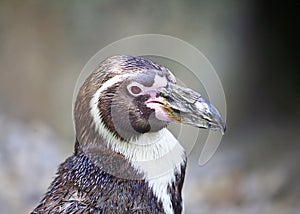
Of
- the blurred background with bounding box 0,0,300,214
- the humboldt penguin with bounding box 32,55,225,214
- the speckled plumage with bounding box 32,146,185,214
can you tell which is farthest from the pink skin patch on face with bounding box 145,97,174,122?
the blurred background with bounding box 0,0,300,214

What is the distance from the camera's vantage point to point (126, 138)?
5.02ft

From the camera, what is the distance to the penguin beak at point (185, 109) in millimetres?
1464

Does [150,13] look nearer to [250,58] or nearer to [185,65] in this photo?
[185,65]

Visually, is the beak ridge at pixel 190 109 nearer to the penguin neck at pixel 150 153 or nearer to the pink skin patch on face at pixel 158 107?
the pink skin patch on face at pixel 158 107

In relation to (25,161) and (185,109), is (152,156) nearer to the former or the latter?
(185,109)

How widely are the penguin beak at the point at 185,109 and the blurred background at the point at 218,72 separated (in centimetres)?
101

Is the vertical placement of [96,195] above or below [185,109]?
below

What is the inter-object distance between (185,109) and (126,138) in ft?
0.59

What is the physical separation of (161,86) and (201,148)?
3.35ft

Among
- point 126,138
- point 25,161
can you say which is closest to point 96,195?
point 126,138

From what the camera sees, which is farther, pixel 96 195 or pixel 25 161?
pixel 25 161

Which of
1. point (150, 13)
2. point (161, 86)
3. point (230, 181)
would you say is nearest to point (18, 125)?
point (150, 13)

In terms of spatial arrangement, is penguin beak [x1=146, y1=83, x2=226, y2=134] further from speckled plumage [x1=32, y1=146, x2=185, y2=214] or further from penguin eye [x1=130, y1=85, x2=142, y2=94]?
speckled plumage [x1=32, y1=146, x2=185, y2=214]

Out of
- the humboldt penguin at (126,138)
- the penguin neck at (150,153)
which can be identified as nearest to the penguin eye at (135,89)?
the humboldt penguin at (126,138)
